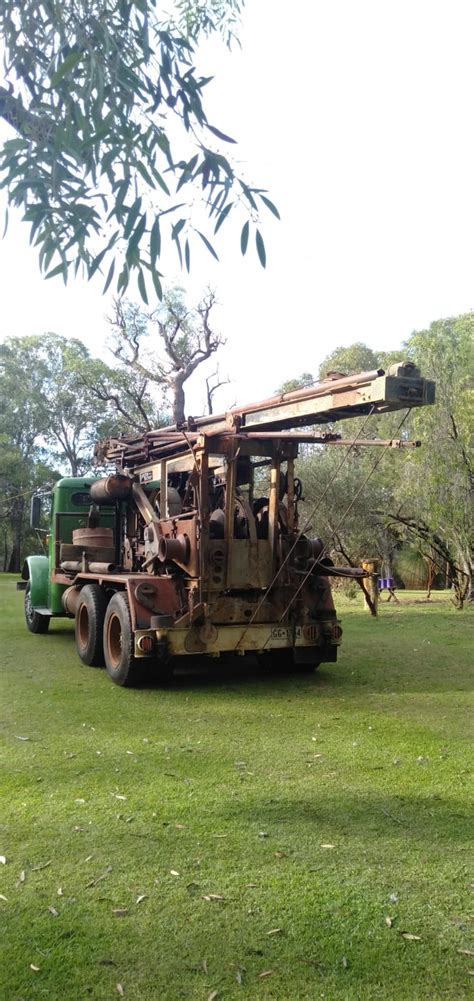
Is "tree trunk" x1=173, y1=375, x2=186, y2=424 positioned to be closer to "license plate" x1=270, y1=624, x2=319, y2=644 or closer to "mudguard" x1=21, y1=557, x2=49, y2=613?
"mudguard" x1=21, y1=557, x2=49, y2=613

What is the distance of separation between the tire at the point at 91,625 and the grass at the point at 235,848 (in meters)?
1.71

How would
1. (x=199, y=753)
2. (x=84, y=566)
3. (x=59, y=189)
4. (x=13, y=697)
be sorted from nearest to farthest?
1. (x=59, y=189)
2. (x=199, y=753)
3. (x=13, y=697)
4. (x=84, y=566)

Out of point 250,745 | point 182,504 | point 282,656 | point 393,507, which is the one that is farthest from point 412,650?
point 393,507

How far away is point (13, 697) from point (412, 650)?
19.3 ft

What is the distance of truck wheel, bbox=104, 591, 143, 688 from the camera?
8242 mm

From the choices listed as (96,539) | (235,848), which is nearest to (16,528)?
(96,539)

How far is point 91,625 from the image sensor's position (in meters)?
9.48

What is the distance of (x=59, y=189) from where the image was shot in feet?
9.53

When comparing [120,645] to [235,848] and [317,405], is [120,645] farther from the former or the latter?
[235,848]

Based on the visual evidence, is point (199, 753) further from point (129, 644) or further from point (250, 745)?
point (129, 644)

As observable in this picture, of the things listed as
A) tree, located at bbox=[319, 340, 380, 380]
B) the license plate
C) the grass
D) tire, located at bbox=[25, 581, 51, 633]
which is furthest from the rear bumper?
tree, located at bbox=[319, 340, 380, 380]

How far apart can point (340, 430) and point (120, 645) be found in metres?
20.3

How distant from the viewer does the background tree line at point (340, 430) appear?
17.4 metres

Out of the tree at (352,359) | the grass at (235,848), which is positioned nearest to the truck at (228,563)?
the grass at (235,848)
